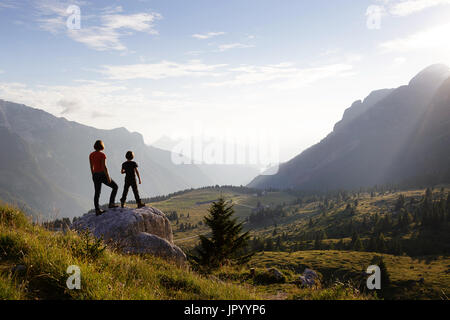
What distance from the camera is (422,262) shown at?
97.4 meters

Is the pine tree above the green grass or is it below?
above

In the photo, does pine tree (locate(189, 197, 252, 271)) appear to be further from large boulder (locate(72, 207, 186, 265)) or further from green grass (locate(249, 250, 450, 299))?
green grass (locate(249, 250, 450, 299))

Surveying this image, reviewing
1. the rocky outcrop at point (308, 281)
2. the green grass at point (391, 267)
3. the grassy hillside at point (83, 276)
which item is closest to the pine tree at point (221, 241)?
the rocky outcrop at point (308, 281)

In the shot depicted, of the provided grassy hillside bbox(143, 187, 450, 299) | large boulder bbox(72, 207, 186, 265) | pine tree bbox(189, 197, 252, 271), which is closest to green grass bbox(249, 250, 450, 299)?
grassy hillside bbox(143, 187, 450, 299)

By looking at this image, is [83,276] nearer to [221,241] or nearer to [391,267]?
[221,241]

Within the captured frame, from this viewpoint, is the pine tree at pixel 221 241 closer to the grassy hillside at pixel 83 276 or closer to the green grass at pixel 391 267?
the grassy hillside at pixel 83 276

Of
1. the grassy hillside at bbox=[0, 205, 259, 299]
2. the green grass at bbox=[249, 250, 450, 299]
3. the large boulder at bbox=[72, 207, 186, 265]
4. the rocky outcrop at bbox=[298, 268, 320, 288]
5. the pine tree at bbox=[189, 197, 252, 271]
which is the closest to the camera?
the grassy hillside at bbox=[0, 205, 259, 299]

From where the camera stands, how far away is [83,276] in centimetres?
561

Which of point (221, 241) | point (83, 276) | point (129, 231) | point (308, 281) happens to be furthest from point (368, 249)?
point (83, 276)

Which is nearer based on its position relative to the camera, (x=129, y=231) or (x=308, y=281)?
(x=129, y=231)

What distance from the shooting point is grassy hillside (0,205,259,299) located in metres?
5.38

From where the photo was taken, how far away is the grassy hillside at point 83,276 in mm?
5383

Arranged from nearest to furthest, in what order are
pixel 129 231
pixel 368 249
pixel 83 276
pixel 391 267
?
pixel 83 276 < pixel 129 231 < pixel 391 267 < pixel 368 249
